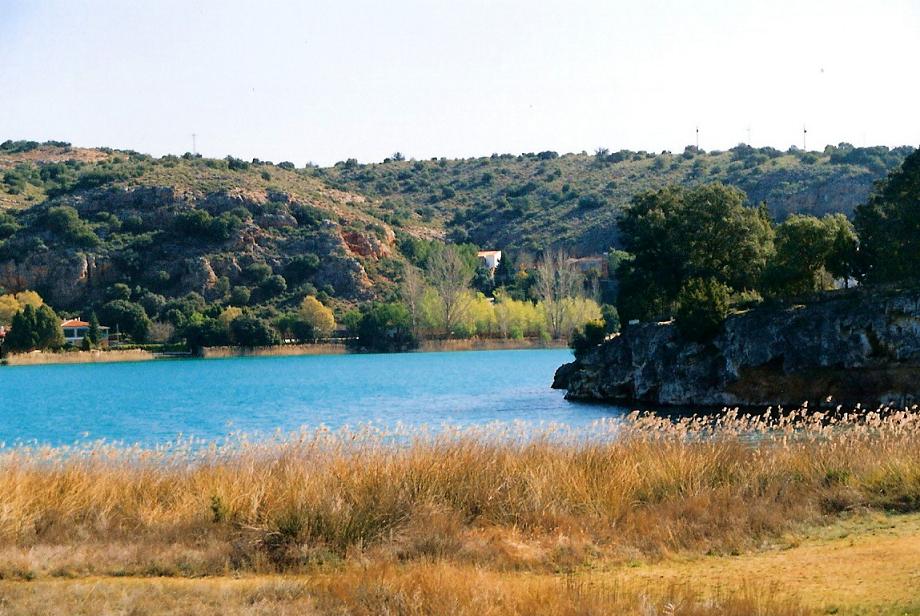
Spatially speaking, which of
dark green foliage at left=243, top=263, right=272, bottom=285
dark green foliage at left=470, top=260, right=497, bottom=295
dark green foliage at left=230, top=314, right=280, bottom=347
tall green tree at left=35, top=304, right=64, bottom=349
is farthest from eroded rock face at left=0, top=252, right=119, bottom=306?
dark green foliage at left=470, top=260, right=497, bottom=295

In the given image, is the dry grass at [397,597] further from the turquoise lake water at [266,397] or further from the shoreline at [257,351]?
the shoreline at [257,351]

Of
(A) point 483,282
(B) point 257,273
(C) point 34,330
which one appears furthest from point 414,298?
(C) point 34,330

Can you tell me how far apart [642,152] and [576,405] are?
128940 mm

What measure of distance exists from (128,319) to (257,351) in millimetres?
12721

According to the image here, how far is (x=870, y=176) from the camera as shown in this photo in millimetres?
118562

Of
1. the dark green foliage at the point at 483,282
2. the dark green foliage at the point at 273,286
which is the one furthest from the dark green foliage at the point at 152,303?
the dark green foliage at the point at 483,282

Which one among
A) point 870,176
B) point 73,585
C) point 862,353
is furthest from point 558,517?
point 870,176

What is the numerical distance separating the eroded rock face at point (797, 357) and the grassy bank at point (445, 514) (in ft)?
67.9

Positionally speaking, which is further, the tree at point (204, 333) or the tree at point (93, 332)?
the tree at point (204, 333)

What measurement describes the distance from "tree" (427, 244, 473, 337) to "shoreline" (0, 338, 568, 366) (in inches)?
88.5

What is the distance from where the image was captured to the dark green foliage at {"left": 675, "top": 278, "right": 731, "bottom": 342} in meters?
43.2

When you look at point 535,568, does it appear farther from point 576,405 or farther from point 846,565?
point 576,405

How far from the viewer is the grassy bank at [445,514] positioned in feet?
31.6

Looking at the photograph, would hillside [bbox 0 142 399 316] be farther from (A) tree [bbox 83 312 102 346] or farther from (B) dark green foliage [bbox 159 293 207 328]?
(A) tree [bbox 83 312 102 346]
